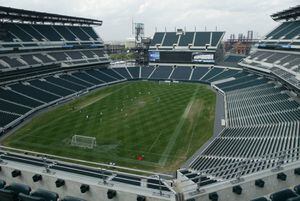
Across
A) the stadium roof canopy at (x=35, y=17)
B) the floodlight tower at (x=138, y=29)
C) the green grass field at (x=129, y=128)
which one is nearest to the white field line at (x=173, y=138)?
the green grass field at (x=129, y=128)

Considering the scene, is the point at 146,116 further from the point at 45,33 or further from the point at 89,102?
the point at 45,33

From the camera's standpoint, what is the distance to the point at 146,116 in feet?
168

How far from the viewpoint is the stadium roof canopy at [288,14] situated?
7150 cm

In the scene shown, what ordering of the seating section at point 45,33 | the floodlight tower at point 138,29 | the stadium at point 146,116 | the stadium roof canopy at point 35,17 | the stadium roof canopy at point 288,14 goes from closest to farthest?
the stadium at point 146,116, the stadium roof canopy at point 35,17, the stadium roof canopy at point 288,14, the seating section at point 45,33, the floodlight tower at point 138,29

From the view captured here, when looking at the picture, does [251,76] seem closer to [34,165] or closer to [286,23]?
[286,23]

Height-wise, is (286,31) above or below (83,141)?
above

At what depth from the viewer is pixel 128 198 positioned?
10406 mm

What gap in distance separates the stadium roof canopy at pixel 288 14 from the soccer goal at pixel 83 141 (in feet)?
190

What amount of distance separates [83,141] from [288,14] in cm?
6717

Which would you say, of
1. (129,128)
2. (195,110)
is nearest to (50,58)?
(129,128)

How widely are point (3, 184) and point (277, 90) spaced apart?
178 feet

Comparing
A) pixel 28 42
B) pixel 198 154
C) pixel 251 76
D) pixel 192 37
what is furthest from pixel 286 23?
pixel 28 42

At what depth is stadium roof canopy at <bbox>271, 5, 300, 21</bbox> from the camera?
71.5 metres

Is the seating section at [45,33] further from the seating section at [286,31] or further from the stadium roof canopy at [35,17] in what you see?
the seating section at [286,31]
